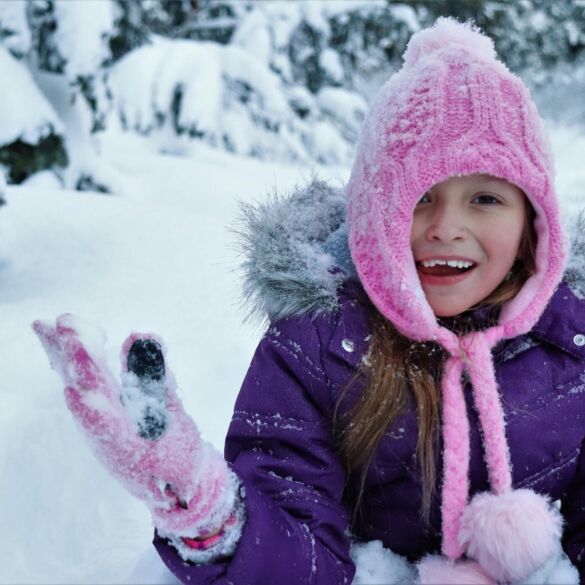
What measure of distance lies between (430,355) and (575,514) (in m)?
0.54

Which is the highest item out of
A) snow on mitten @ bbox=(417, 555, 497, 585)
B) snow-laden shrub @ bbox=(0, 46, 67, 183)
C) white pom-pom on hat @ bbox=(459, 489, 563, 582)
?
snow-laden shrub @ bbox=(0, 46, 67, 183)

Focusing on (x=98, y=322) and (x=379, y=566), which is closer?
(x=379, y=566)

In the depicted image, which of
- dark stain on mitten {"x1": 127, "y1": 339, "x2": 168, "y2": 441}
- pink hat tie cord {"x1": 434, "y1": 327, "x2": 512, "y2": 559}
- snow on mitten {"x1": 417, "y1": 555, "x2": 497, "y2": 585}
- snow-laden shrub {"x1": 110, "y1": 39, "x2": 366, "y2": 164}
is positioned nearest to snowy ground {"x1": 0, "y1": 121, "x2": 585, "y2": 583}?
pink hat tie cord {"x1": 434, "y1": 327, "x2": 512, "y2": 559}

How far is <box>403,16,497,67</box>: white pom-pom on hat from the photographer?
142cm

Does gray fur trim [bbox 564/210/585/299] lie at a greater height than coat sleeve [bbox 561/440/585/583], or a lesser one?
greater

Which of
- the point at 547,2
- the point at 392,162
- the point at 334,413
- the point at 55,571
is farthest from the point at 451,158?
the point at 547,2

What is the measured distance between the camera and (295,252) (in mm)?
1464

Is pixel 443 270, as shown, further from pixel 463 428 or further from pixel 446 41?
pixel 446 41

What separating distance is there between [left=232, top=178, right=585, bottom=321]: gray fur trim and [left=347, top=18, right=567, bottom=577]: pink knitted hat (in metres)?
0.10

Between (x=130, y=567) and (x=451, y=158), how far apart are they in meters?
1.17

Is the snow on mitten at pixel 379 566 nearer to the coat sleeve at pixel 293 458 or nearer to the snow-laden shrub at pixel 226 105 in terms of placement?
the coat sleeve at pixel 293 458

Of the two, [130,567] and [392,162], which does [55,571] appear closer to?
[130,567]

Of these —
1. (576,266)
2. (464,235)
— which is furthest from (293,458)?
(576,266)

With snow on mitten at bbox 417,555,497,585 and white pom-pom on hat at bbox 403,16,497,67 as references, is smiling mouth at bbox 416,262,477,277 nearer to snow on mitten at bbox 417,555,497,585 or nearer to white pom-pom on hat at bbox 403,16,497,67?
white pom-pom on hat at bbox 403,16,497,67
